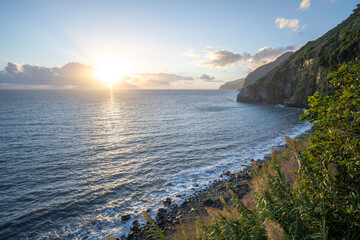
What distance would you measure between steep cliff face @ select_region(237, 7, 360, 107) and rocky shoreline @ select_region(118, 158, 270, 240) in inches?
770

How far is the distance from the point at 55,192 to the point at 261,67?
211 meters

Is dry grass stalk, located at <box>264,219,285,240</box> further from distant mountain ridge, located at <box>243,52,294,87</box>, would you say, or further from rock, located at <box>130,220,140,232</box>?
distant mountain ridge, located at <box>243,52,294,87</box>

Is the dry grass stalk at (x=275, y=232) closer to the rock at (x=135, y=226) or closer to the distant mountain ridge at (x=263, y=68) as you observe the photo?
the rock at (x=135, y=226)

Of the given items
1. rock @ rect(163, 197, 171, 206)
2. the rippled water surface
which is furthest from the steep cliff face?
rock @ rect(163, 197, 171, 206)

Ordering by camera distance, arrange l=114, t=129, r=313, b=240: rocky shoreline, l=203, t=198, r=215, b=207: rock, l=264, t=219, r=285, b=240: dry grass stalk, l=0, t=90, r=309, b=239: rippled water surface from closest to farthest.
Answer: l=264, t=219, r=285, b=240: dry grass stalk < l=114, t=129, r=313, b=240: rocky shoreline < l=0, t=90, r=309, b=239: rippled water surface < l=203, t=198, r=215, b=207: rock

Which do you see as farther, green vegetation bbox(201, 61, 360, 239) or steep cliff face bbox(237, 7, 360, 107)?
steep cliff face bbox(237, 7, 360, 107)

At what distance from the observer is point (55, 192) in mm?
16312

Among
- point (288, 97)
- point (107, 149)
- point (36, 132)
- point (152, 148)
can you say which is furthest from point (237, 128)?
point (288, 97)

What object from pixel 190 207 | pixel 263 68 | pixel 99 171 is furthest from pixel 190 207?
pixel 263 68

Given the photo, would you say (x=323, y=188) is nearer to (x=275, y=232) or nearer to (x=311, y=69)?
(x=275, y=232)

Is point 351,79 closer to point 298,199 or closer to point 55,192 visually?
point 298,199

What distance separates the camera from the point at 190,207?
14.3 metres

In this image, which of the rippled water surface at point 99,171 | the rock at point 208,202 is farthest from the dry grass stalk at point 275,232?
the rock at point 208,202

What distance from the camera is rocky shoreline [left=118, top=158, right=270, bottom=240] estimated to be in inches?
476
